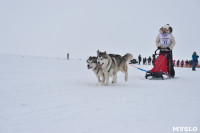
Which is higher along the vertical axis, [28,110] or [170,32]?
[170,32]

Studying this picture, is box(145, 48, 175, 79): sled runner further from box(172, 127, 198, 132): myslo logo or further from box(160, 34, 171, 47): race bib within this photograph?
box(172, 127, 198, 132): myslo logo

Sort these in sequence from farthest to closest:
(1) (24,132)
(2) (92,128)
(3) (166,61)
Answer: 1. (3) (166,61)
2. (2) (92,128)
3. (1) (24,132)

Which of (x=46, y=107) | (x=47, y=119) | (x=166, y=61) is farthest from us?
(x=166, y=61)

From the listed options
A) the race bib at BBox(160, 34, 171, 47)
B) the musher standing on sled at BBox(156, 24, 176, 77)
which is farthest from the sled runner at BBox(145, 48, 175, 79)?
the race bib at BBox(160, 34, 171, 47)

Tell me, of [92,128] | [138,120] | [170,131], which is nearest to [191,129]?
[170,131]

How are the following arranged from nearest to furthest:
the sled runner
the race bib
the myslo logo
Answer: the myslo logo
the sled runner
the race bib

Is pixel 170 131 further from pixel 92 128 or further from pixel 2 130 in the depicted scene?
pixel 2 130

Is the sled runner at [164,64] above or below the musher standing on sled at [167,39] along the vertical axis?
below

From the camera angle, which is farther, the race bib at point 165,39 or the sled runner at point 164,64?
the race bib at point 165,39

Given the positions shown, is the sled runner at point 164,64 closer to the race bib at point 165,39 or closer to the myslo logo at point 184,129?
the race bib at point 165,39

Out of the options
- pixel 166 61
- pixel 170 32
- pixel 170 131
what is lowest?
pixel 170 131

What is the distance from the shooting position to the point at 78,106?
2.51 meters

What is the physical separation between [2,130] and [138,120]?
130cm

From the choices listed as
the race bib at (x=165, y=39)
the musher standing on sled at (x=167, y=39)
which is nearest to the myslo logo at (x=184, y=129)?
the musher standing on sled at (x=167, y=39)
